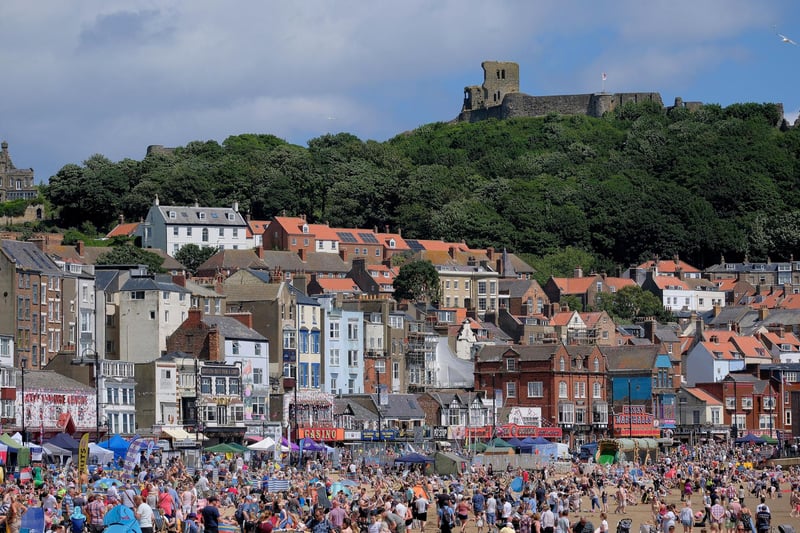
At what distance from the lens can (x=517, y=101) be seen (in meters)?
170

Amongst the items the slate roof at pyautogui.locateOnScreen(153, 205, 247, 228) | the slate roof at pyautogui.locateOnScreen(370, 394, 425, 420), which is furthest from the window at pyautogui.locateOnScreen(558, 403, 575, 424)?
the slate roof at pyautogui.locateOnScreen(153, 205, 247, 228)

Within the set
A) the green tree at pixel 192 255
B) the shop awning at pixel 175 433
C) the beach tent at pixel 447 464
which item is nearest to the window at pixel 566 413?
the beach tent at pixel 447 464

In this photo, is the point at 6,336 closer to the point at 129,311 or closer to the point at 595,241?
the point at 129,311

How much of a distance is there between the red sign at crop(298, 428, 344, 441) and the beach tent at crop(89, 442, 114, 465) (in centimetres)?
1575

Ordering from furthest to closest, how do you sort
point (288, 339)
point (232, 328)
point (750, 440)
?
point (750, 440), point (288, 339), point (232, 328)

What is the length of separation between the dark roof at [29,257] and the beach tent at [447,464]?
65.4ft

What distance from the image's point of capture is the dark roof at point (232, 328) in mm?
67500

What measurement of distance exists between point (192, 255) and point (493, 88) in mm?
73698

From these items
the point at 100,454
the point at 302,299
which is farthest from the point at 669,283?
the point at 100,454

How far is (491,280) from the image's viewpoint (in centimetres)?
11262

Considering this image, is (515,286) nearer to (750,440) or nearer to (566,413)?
(750,440)

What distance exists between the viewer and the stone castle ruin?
168m

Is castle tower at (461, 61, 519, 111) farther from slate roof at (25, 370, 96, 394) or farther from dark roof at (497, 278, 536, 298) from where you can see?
slate roof at (25, 370, 96, 394)

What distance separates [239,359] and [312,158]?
71380mm
